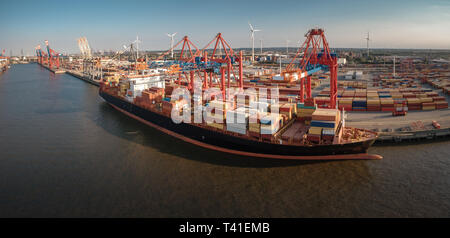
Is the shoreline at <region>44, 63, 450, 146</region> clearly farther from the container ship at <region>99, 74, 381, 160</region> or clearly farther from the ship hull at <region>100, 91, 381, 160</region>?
the ship hull at <region>100, 91, 381, 160</region>

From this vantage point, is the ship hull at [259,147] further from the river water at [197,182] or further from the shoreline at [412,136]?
the shoreline at [412,136]

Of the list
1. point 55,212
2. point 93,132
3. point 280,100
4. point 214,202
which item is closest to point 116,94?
point 93,132

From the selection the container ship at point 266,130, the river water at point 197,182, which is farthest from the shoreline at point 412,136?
the container ship at point 266,130

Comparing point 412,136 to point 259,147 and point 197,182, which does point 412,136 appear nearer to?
point 259,147

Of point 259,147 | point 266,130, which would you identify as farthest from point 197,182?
point 266,130

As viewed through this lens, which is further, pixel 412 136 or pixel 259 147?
pixel 412 136

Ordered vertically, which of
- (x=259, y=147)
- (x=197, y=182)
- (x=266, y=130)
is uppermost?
(x=266, y=130)
